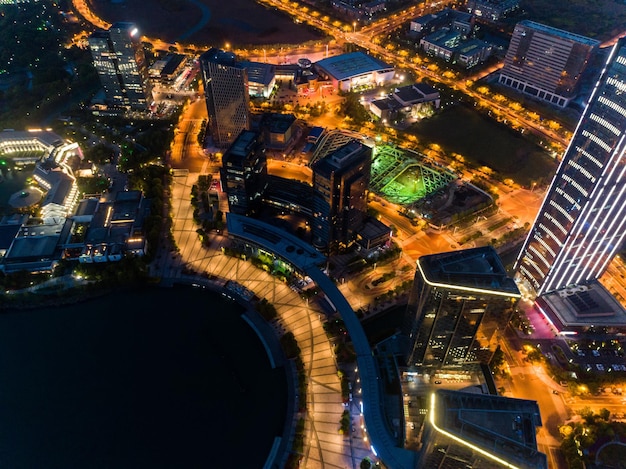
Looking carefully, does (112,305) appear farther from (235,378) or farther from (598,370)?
(598,370)

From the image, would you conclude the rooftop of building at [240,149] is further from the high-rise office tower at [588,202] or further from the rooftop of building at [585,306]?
the rooftop of building at [585,306]

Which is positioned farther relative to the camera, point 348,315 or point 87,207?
point 87,207

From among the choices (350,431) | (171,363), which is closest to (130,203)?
(171,363)

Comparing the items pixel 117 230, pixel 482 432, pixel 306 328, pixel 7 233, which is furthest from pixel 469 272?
pixel 7 233

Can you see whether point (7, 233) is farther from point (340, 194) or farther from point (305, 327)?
point (340, 194)

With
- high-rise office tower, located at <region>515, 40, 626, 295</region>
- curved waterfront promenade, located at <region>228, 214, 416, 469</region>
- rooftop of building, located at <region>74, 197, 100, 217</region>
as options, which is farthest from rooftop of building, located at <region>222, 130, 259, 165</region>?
high-rise office tower, located at <region>515, 40, 626, 295</region>

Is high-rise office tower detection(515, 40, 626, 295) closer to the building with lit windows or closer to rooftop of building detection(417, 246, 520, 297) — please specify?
rooftop of building detection(417, 246, 520, 297)
